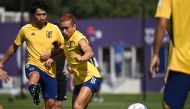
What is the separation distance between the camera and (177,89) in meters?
8.34

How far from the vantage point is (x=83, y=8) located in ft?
298

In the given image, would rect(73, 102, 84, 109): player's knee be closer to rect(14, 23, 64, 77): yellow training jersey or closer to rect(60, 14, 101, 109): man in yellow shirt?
rect(60, 14, 101, 109): man in yellow shirt

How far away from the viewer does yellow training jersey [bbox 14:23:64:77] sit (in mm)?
14500

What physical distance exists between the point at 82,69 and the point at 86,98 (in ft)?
2.17

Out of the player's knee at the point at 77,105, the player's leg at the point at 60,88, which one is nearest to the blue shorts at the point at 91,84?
the player's knee at the point at 77,105

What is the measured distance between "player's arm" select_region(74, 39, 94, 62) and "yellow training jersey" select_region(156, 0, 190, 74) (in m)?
4.21

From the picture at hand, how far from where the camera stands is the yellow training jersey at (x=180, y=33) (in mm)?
8375

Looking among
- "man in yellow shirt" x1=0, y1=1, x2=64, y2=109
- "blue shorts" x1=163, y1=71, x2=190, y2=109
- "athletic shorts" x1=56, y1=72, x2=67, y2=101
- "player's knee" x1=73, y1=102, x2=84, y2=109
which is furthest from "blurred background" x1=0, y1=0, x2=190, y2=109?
"blue shorts" x1=163, y1=71, x2=190, y2=109

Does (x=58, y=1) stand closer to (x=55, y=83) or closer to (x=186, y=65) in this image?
(x=55, y=83)

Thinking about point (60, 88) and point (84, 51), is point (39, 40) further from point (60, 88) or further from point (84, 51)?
point (84, 51)

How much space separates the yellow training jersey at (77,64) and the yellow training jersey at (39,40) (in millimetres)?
1331

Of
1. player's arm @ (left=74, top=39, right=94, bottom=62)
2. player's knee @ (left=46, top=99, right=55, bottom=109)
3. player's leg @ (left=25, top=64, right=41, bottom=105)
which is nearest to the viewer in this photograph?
player's arm @ (left=74, top=39, right=94, bottom=62)

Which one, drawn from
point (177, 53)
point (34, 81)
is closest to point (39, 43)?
point (34, 81)

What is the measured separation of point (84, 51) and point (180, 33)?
455 cm
